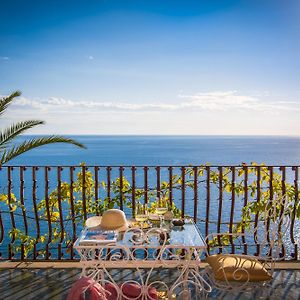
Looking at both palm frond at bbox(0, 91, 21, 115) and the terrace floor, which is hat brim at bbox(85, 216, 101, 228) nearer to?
the terrace floor

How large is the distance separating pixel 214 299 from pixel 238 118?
277 feet

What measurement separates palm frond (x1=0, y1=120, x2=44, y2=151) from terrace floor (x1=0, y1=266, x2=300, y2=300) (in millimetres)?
1482

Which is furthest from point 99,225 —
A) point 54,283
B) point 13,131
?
point 13,131

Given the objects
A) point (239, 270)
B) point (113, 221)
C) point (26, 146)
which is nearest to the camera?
point (239, 270)

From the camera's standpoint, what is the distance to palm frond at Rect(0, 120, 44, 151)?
4.64m

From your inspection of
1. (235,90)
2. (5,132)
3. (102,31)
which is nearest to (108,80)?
(235,90)

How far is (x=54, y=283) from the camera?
12.5ft

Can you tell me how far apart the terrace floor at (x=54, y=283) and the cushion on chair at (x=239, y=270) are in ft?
1.50

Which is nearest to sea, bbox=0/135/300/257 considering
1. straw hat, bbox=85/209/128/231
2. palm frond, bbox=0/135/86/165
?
palm frond, bbox=0/135/86/165

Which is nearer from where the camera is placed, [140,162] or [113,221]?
[113,221]

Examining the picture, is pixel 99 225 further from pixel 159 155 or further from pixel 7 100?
pixel 159 155

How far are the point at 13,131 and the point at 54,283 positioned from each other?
74.8 inches

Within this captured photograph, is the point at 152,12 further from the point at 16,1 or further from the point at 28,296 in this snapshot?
the point at 28,296

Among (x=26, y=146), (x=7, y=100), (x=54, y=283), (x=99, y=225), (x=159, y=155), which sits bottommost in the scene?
(x=159, y=155)
